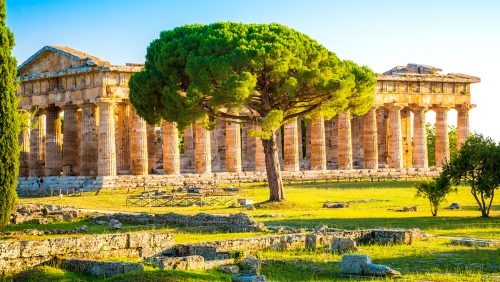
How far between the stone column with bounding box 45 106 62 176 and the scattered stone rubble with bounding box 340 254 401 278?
146ft

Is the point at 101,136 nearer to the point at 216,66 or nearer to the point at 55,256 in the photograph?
the point at 216,66

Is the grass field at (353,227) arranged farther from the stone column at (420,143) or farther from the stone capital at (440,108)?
the stone capital at (440,108)

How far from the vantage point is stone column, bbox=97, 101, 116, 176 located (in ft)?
175

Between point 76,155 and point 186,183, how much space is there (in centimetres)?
990

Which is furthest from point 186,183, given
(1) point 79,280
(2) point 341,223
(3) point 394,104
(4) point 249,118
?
(1) point 79,280

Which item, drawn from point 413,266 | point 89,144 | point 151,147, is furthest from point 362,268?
point 151,147

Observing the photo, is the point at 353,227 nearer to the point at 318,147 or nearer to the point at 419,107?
the point at 318,147

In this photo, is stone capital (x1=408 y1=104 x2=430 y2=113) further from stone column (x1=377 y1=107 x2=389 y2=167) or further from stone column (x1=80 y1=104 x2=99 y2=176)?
→ stone column (x1=80 y1=104 x2=99 y2=176)

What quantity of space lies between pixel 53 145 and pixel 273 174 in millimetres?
24847

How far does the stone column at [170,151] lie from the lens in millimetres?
56594

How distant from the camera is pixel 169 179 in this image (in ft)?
180

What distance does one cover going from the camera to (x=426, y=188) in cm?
3294

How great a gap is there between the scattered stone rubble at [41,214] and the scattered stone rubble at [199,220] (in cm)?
A: 158

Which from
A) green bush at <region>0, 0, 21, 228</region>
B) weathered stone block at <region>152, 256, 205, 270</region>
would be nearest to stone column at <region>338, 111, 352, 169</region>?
green bush at <region>0, 0, 21, 228</region>
